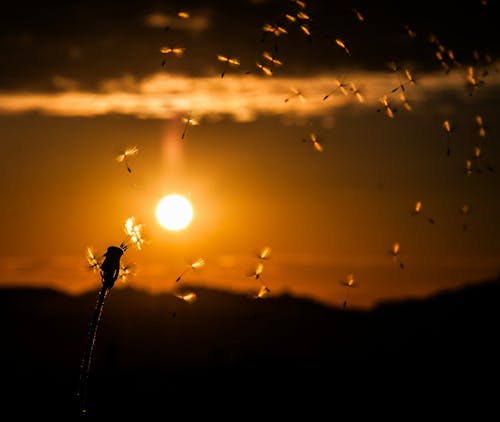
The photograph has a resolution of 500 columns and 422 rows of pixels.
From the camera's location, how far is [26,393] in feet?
301

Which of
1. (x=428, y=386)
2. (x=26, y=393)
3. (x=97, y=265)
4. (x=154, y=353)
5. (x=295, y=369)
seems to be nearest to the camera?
(x=97, y=265)

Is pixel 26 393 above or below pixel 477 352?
below

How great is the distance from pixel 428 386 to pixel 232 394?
3238cm

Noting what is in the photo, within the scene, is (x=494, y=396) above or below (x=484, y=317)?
below

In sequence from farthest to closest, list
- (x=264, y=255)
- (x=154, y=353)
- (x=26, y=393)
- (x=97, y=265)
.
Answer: (x=154, y=353)
(x=26, y=393)
(x=264, y=255)
(x=97, y=265)

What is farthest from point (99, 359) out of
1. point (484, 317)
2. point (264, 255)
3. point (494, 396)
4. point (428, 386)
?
point (264, 255)

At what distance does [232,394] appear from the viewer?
82.1m

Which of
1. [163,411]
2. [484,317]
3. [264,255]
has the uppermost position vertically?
[484,317]

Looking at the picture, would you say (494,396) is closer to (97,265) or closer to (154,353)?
(97,265)

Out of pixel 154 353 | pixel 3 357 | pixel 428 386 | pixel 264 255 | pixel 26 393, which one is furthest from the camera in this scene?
pixel 154 353

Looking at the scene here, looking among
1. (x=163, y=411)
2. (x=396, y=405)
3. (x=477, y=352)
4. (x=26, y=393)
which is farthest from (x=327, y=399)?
(x=477, y=352)

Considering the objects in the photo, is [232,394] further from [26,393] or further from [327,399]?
[26,393]

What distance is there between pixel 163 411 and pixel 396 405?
82.4ft

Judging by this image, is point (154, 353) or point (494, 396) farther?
point (154, 353)
